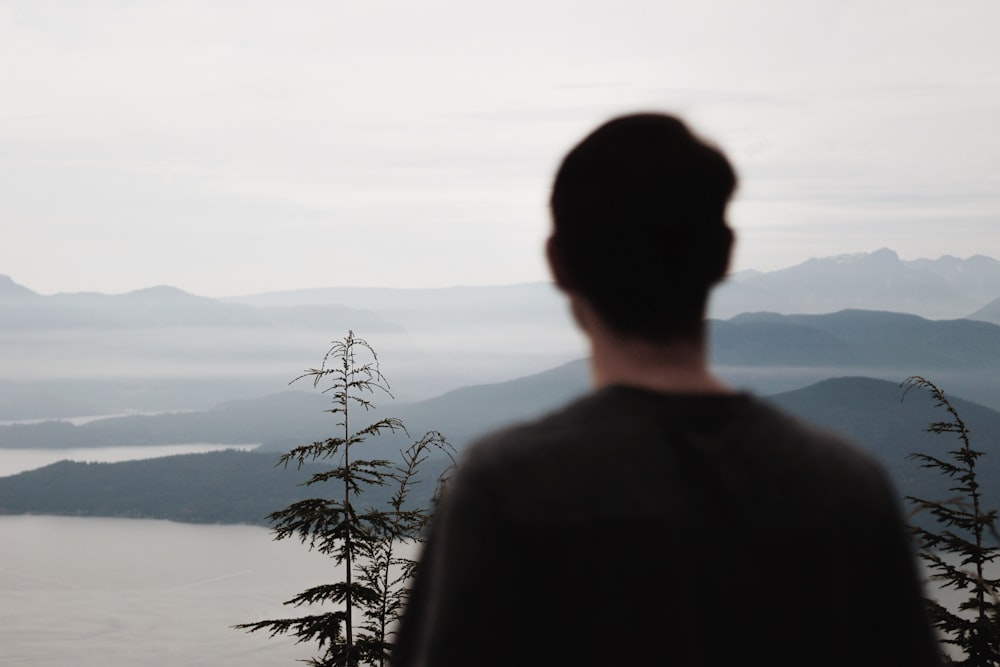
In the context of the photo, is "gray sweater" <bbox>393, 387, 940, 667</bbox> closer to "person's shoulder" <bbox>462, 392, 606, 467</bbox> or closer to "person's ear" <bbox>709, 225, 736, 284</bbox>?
"person's shoulder" <bbox>462, 392, 606, 467</bbox>

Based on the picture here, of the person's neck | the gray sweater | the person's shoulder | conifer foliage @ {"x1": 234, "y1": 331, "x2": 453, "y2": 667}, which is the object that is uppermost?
the person's neck

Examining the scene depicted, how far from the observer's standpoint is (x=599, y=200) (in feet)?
4.33

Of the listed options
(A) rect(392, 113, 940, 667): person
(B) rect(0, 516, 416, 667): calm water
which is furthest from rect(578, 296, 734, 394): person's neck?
(B) rect(0, 516, 416, 667): calm water

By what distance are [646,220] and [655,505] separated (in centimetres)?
37

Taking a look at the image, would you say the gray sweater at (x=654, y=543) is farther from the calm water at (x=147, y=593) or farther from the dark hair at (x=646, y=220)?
the calm water at (x=147, y=593)

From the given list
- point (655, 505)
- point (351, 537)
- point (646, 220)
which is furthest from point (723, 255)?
point (351, 537)

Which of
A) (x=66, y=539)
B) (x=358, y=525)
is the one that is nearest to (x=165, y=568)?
(x=66, y=539)

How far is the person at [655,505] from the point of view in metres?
1.19

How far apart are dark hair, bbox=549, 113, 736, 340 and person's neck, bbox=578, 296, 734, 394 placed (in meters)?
0.01

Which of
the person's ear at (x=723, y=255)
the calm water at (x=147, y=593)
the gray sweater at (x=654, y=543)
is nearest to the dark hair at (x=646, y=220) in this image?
the person's ear at (x=723, y=255)

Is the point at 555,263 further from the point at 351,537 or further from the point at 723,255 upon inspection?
the point at 351,537

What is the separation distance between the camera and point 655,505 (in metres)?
1.20

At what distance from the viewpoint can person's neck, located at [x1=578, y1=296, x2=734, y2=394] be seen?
131cm

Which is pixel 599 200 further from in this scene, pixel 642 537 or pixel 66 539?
pixel 66 539
